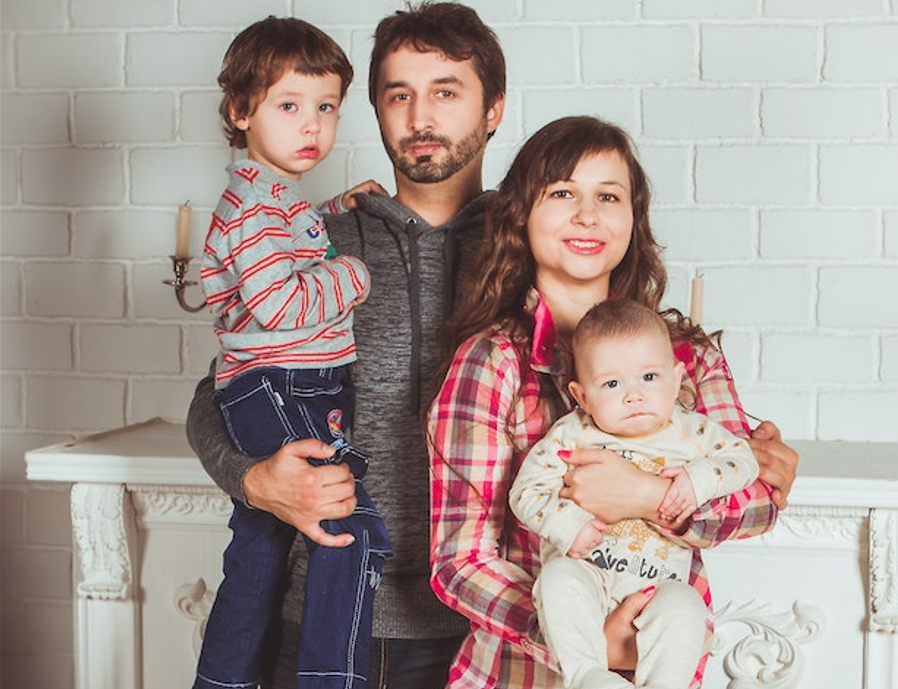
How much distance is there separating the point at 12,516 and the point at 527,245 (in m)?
1.63

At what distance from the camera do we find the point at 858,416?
2.46 metres

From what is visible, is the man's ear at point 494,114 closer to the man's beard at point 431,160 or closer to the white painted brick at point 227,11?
the man's beard at point 431,160

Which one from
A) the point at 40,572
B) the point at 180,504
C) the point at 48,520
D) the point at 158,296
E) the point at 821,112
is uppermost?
the point at 821,112

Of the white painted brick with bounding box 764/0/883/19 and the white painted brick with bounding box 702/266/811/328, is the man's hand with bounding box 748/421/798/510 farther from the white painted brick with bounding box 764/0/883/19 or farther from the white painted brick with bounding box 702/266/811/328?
the white painted brick with bounding box 764/0/883/19

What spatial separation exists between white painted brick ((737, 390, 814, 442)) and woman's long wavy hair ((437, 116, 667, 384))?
2.63 ft

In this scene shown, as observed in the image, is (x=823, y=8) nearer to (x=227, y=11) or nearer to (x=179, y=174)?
(x=227, y=11)

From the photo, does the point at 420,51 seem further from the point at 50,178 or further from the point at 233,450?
the point at 50,178

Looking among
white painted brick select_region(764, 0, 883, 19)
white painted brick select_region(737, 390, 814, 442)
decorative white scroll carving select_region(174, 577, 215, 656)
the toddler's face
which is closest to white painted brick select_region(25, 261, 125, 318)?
decorative white scroll carving select_region(174, 577, 215, 656)

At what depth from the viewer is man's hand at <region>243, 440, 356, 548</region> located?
1.67 m

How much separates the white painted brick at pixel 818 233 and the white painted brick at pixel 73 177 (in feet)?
4.31

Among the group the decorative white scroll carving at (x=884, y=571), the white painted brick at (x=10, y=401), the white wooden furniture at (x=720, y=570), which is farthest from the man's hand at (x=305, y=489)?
the white painted brick at (x=10, y=401)

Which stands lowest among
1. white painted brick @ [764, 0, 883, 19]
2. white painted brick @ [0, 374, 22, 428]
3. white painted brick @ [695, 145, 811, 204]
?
white painted brick @ [0, 374, 22, 428]

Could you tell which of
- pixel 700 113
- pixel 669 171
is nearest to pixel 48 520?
pixel 669 171

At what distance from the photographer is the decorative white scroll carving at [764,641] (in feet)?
7.04
